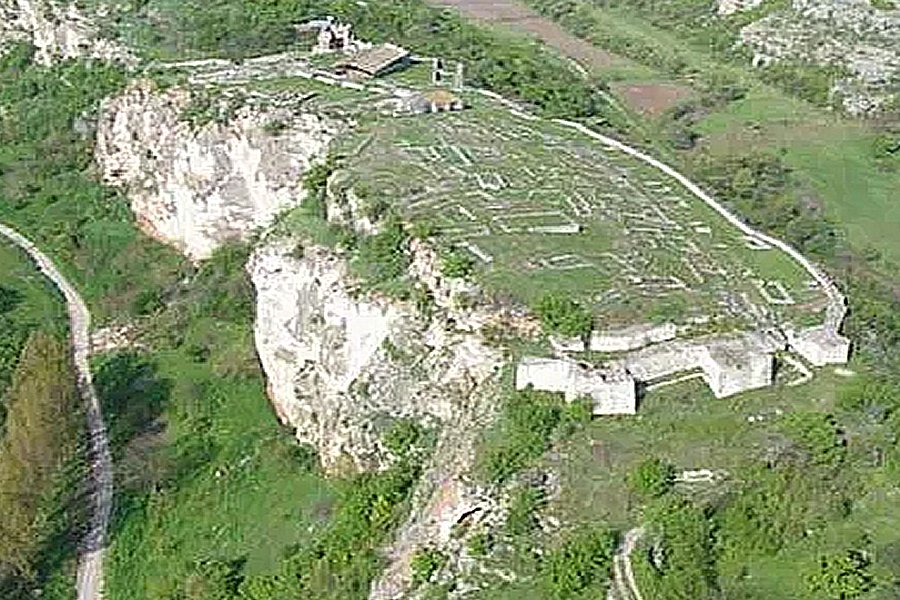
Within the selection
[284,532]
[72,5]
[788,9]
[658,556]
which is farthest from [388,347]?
[788,9]

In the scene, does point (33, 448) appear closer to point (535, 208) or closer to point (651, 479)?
point (535, 208)

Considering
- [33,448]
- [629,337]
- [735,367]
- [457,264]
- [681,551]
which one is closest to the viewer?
[681,551]

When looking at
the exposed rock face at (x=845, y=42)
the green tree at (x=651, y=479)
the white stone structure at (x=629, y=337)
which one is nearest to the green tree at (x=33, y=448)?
the white stone structure at (x=629, y=337)

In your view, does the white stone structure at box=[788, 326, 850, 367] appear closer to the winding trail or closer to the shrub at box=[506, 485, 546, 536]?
the shrub at box=[506, 485, 546, 536]

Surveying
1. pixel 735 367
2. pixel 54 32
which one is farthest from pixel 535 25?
pixel 735 367

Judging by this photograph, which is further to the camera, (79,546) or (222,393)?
(222,393)

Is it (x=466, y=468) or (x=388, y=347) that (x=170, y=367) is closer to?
(x=388, y=347)

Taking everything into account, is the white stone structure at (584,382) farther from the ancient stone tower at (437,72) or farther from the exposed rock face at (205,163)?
the ancient stone tower at (437,72)
